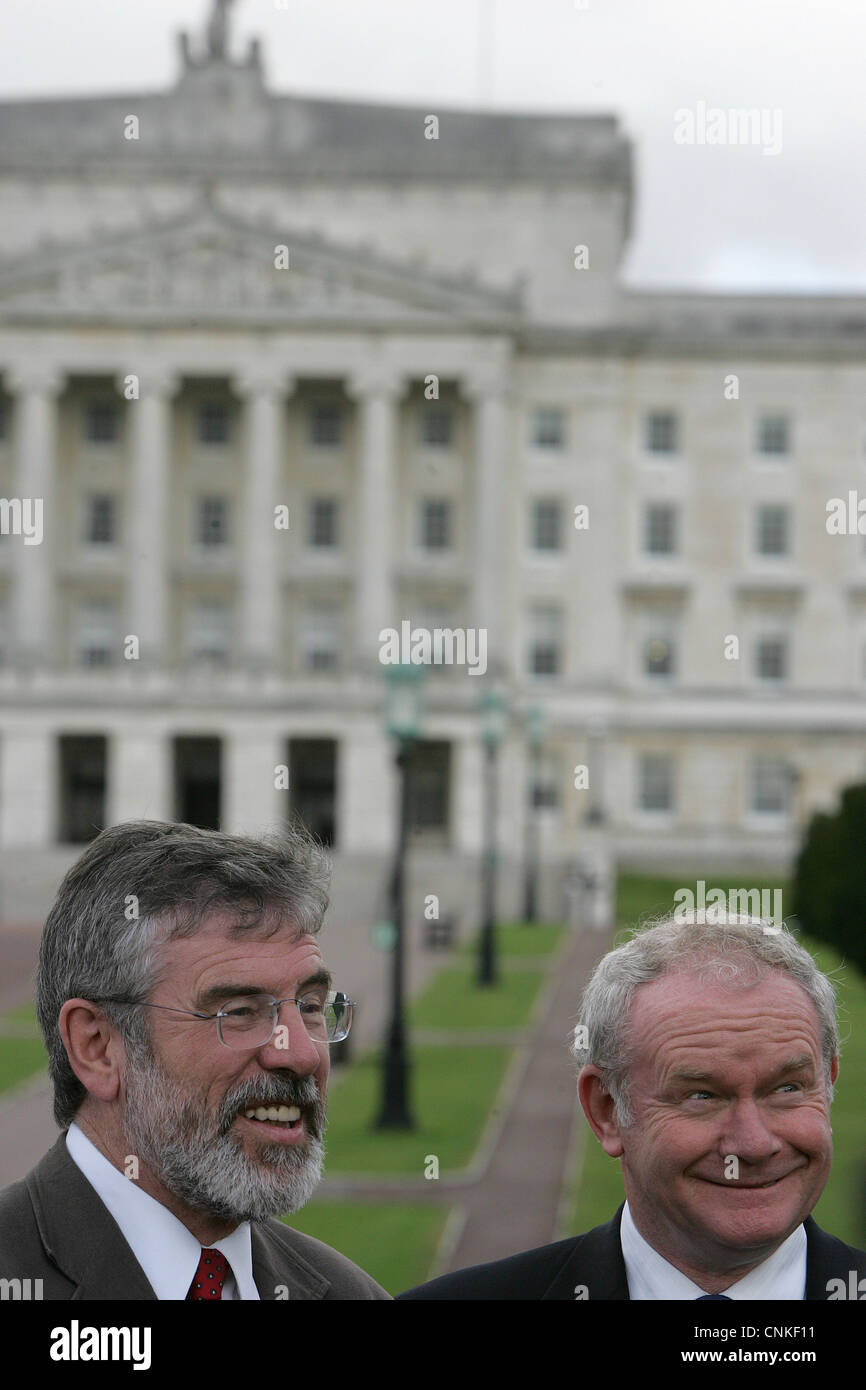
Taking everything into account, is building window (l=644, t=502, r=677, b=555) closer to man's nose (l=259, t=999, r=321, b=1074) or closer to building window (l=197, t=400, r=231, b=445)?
building window (l=197, t=400, r=231, b=445)

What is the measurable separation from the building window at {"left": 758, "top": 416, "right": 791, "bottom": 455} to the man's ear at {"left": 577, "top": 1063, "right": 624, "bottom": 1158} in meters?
64.8

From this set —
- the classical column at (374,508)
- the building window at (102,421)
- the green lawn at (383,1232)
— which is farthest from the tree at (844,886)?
the building window at (102,421)

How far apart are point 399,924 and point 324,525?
1861 inches

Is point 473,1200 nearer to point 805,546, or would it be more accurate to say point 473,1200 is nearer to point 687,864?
point 687,864

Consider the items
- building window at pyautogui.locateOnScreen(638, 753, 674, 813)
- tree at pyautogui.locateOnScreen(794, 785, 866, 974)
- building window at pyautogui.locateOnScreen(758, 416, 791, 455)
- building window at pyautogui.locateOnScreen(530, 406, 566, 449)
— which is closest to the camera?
tree at pyautogui.locateOnScreen(794, 785, 866, 974)

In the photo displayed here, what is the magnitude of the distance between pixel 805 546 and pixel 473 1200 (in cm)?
5486

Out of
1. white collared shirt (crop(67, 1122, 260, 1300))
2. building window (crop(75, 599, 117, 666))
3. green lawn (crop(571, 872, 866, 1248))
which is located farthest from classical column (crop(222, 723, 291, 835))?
white collared shirt (crop(67, 1122, 260, 1300))

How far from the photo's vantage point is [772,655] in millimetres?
67375

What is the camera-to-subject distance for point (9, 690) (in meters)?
60.2

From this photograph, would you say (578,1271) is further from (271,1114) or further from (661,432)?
(661,432)

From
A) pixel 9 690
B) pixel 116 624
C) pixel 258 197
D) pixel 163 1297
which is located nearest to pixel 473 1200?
pixel 163 1297

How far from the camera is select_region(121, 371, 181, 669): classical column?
6144cm

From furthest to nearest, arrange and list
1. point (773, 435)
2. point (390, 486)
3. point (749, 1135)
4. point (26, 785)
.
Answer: point (773, 435) < point (390, 486) < point (26, 785) < point (749, 1135)

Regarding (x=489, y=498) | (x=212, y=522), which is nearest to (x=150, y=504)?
(x=212, y=522)
